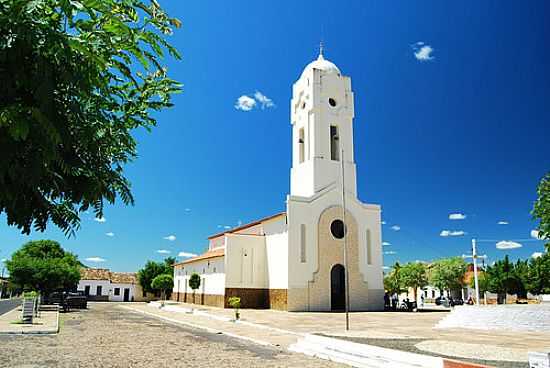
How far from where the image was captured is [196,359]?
1145 centimetres

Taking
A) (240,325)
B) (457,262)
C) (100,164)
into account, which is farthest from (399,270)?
(100,164)

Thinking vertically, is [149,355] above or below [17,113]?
below

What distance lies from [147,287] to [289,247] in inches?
1538

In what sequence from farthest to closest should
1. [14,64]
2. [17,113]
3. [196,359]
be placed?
[196,359] < [14,64] < [17,113]

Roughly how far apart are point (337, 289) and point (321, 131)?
1205 cm

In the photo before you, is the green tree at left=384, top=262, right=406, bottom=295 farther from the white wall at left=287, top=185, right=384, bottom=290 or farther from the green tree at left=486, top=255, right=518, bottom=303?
the white wall at left=287, top=185, right=384, bottom=290

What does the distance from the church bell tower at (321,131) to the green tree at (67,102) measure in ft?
100

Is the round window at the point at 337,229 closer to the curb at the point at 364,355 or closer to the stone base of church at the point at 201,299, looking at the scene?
the stone base of church at the point at 201,299

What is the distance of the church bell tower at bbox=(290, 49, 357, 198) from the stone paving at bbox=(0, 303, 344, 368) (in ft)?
66.0

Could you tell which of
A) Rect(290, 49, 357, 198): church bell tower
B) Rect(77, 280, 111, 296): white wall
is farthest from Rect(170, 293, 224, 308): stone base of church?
Rect(77, 280, 111, 296): white wall

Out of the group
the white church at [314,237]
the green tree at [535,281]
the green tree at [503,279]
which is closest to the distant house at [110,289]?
the white church at [314,237]

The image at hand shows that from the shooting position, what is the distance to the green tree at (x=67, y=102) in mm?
2551

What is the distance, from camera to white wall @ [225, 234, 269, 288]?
35.2m

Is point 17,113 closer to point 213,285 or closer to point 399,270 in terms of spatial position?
point 213,285
